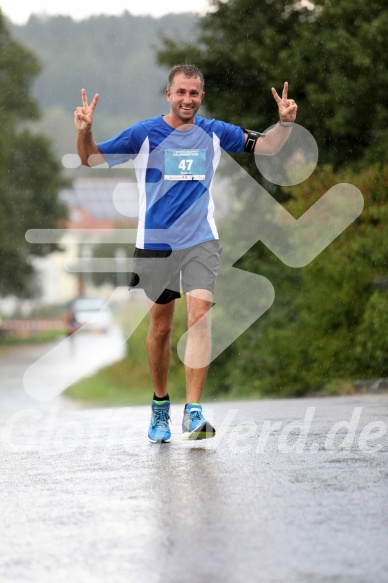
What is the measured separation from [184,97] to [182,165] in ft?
1.17

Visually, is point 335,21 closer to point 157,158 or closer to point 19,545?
point 157,158

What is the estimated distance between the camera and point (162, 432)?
701 cm

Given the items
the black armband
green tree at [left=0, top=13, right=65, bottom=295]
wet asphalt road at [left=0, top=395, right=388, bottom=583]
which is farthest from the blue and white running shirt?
green tree at [left=0, top=13, right=65, bottom=295]

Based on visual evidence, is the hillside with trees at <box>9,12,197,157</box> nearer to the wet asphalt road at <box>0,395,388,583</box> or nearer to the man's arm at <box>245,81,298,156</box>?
the man's arm at <box>245,81,298,156</box>

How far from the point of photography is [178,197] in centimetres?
682

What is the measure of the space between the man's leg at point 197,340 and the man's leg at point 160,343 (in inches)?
8.5

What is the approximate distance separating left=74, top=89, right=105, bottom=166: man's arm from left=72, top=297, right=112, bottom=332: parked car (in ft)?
172

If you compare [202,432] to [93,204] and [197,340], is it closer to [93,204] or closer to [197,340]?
[197,340]

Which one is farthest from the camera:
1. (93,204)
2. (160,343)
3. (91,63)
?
(91,63)

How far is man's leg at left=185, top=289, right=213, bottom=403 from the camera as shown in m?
6.77

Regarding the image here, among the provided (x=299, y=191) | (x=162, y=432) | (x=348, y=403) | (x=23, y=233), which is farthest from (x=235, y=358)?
(x=23, y=233)

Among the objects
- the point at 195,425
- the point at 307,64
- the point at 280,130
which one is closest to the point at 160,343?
the point at 195,425

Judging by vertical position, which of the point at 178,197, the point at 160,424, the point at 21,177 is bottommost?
the point at 21,177

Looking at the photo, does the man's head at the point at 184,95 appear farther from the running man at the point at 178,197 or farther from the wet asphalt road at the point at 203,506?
the wet asphalt road at the point at 203,506
